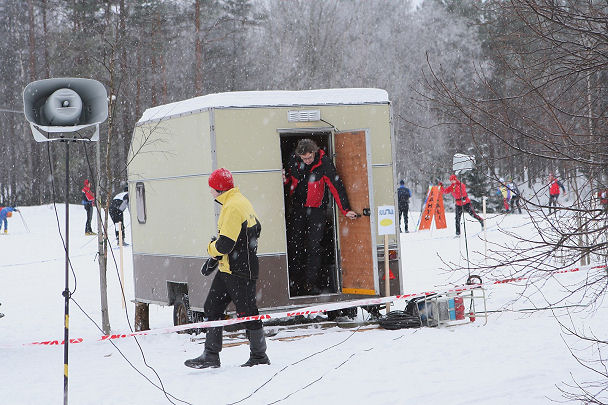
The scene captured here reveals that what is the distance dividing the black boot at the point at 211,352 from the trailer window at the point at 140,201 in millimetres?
3603

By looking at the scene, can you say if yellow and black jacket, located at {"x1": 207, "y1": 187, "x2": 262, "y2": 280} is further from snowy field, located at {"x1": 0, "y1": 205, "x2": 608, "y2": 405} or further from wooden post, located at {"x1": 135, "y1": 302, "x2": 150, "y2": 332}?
wooden post, located at {"x1": 135, "y1": 302, "x2": 150, "y2": 332}

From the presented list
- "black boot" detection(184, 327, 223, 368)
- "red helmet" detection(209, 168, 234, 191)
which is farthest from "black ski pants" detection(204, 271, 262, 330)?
"red helmet" detection(209, 168, 234, 191)

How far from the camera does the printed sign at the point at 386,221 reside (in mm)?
9180

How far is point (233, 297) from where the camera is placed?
707 centimetres

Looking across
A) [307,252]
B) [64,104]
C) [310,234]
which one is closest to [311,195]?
[310,234]

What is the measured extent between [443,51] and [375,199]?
34623 mm

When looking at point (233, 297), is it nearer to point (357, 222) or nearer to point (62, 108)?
point (62, 108)

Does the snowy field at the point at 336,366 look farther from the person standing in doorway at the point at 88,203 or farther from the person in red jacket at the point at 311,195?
the person standing in doorway at the point at 88,203

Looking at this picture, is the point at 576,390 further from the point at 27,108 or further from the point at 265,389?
the point at 27,108

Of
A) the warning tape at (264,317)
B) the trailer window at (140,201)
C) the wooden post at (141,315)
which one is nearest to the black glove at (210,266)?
the warning tape at (264,317)

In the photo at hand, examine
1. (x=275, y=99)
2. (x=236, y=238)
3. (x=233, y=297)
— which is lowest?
(x=233, y=297)

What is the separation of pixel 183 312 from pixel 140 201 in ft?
6.12

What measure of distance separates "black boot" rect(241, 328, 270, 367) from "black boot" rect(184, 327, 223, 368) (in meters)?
0.27

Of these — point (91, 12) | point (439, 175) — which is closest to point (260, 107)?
point (91, 12)
